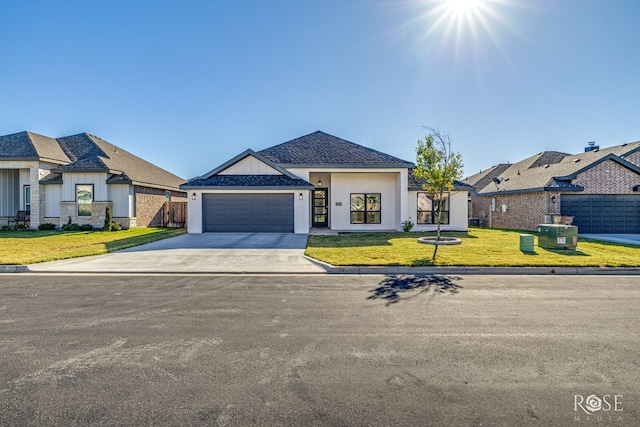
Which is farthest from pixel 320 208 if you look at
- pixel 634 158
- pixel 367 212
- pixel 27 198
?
pixel 634 158

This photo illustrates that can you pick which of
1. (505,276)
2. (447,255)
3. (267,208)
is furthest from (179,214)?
(505,276)

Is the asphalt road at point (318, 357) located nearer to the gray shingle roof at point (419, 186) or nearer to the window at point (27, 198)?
the gray shingle roof at point (419, 186)

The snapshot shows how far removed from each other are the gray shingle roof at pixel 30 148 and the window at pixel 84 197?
2.94 meters

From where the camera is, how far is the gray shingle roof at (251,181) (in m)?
18.4

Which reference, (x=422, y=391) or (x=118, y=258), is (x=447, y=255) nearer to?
(x=422, y=391)

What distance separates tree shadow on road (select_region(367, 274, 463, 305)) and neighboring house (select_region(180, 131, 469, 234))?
10831 mm

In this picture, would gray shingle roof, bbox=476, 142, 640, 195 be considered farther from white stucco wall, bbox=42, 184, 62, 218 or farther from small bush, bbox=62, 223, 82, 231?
white stucco wall, bbox=42, 184, 62, 218

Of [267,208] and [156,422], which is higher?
[267,208]

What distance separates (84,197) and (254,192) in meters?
10.9

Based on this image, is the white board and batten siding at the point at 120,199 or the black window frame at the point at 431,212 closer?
the black window frame at the point at 431,212

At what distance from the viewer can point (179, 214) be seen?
2517 centimetres

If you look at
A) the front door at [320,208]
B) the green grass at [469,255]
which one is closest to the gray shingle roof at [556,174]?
the green grass at [469,255]

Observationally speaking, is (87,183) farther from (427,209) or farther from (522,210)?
(522,210)

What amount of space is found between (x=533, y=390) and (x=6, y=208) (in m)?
30.0
